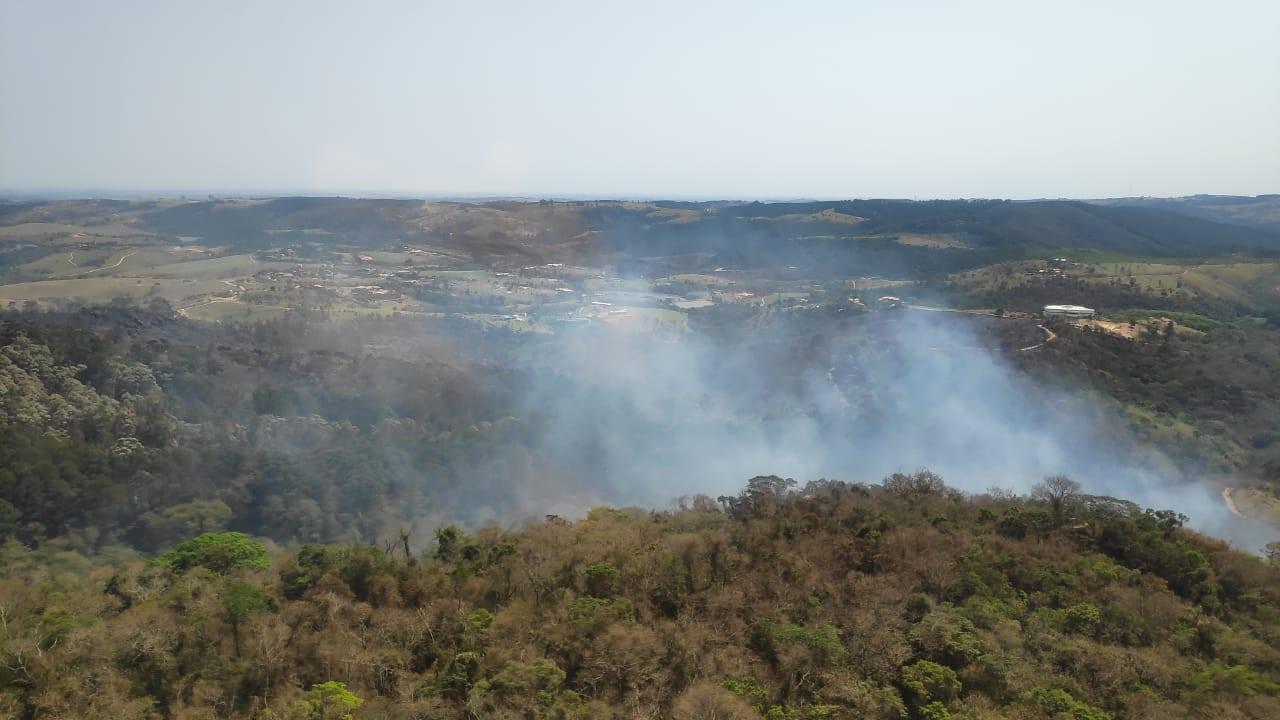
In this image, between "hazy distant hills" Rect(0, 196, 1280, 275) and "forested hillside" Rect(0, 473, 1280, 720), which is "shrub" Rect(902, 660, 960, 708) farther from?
"hazy distant hills" Rect(0, 196, 1280, 275)

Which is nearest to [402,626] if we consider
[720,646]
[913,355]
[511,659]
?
[511,659]

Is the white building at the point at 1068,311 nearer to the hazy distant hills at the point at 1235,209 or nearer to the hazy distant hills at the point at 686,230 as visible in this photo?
the hazy distant hills at the point at 686,230

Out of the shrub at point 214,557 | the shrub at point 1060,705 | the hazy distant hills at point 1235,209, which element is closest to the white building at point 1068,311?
the shrub at point 1060,705

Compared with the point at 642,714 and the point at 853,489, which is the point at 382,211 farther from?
the point at 642,714

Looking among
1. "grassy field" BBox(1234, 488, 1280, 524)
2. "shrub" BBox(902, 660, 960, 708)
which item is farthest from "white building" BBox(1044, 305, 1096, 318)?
"shrub" BBox(902, 660, 960, 708)

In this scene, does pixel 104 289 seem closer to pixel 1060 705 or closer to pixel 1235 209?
pixel 1060 705

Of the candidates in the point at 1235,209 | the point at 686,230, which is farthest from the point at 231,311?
the point at 1235,209
